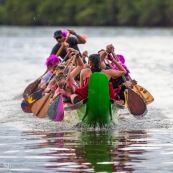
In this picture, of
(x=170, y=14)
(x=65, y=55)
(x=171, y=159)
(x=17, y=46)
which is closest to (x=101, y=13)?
(x=170, y=14)

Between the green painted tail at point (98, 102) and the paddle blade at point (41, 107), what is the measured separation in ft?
5.49

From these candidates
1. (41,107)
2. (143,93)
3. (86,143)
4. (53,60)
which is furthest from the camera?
(53,60)

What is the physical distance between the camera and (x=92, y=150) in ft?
45.6

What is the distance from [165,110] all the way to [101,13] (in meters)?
118

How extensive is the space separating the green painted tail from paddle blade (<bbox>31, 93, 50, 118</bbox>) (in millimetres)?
1674

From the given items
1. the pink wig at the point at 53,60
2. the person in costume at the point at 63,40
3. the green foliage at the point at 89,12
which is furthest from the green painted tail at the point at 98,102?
the green foliage at the point at 89,12

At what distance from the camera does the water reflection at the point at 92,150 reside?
40.7 ft

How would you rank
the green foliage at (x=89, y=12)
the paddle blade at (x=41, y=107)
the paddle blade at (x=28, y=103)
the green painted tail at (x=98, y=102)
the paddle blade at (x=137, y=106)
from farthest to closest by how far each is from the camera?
1. the green foliage at (x=89, y=12)
2. the paddle blade at (x=28, y=103)
3. the paddle blade at (x=41, y=107)
4. the paddle blade at (x=137, y=106)
5. the green painted tail at (x=98, y=102)

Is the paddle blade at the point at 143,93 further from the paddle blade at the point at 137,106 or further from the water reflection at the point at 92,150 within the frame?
the water reflection at the point at 92,150

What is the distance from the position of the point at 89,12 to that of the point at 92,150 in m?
125

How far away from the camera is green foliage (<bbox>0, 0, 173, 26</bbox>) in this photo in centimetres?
12812

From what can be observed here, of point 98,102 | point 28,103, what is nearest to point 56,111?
point 98,102

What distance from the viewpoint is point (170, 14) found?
125 metres

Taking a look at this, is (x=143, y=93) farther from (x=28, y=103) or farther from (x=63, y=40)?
(x=63, y=40)
